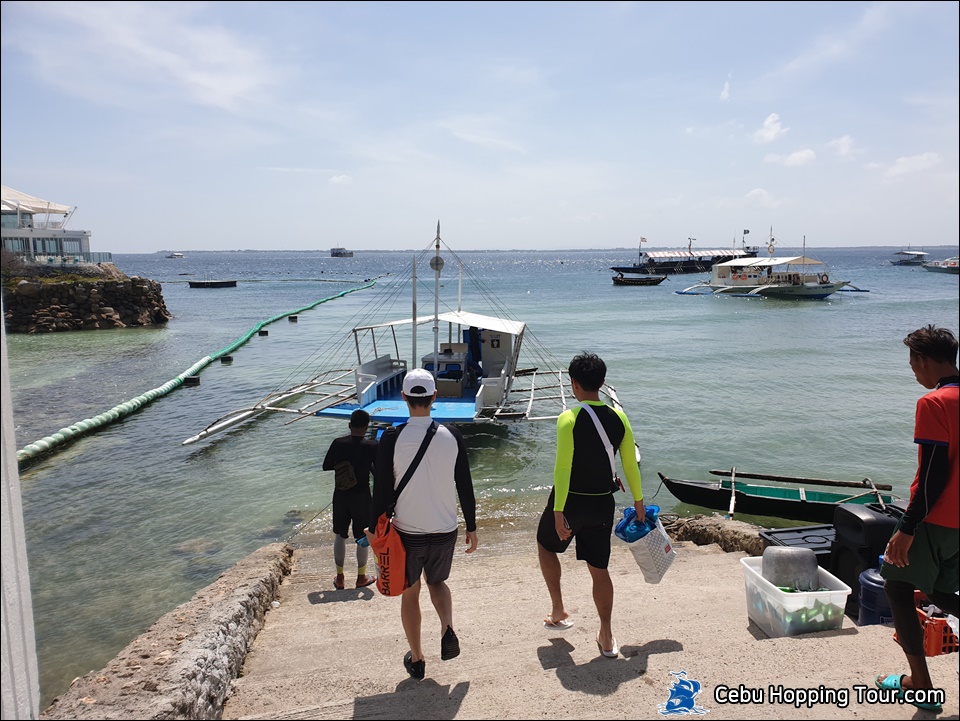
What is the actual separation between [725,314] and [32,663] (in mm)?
50794

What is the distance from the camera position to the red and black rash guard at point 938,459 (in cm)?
306

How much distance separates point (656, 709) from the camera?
10.7ft

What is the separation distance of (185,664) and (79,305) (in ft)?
131

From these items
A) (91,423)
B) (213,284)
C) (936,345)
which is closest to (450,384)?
(91,423)

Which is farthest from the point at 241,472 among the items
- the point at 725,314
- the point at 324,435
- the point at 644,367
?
the point at 725,314

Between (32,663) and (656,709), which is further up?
(32,663)

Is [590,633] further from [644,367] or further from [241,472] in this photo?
[644,367]

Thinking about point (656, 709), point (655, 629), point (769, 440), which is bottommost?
point (769, 440)

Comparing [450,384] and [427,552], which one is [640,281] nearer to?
[450,384]

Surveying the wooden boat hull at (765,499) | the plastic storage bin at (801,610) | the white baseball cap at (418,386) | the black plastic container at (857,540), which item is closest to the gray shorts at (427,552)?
the white baseball cap at (418,386)

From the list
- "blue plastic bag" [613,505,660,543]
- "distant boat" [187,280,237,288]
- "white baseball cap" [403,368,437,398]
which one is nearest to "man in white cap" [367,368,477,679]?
"white baseball cap" [403,368,437,398]

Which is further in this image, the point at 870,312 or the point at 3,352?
the point at 870,312

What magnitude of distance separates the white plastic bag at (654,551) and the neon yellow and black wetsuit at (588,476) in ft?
1.59

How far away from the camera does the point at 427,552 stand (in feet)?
12.8
